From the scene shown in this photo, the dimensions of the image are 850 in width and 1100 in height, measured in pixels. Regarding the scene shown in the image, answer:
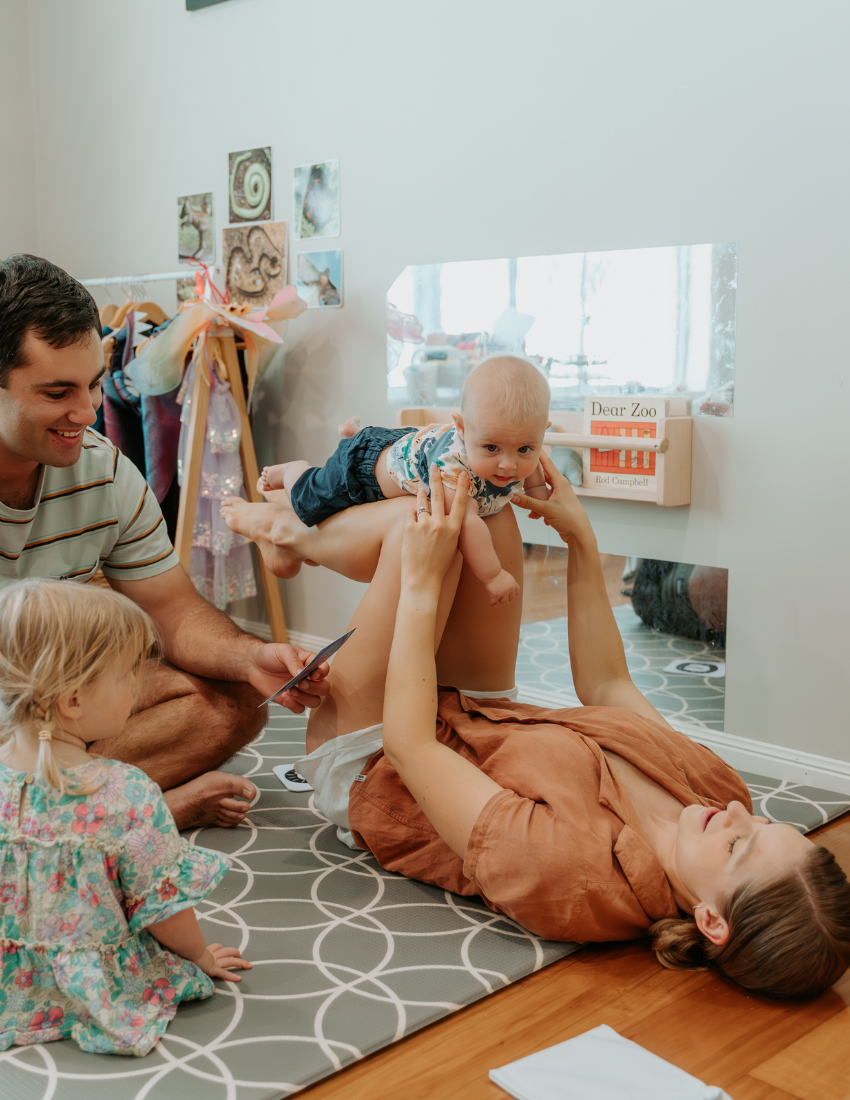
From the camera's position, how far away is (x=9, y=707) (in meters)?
1.22

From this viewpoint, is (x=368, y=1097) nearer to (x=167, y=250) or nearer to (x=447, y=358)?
(x=447, y=358)

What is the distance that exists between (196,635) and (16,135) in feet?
10.1

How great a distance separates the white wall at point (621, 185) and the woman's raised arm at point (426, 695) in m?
0.87

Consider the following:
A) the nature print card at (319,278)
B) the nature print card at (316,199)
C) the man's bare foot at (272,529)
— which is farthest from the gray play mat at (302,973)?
the nature print card at (316,199)

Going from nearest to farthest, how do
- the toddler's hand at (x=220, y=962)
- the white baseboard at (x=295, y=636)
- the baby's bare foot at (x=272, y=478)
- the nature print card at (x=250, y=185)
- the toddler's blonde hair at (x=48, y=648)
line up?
1. the toddler's blonde hair at (x=48, y=648)
2. the toddler's hand at (x=220, y=962)
3. the baby's bare foot at (x=272, y=478)
4. the nature print card at (x=250, y=185)
5. the white baseboard at (x=295, y=636)

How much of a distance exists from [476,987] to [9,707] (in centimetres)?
77

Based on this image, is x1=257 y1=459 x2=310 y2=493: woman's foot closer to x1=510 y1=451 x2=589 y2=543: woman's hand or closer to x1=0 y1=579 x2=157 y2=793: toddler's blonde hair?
x1=510 y1=451 x2=589 y2=543: woman's hand

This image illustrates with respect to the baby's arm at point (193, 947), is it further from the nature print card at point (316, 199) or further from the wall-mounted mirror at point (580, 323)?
the nature print card at point (316, 199)

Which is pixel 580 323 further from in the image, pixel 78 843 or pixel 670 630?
pixel 78 843

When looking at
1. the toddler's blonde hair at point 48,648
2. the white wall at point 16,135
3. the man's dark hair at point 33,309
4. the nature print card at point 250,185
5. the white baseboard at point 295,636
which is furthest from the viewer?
the white wall at point 16,135

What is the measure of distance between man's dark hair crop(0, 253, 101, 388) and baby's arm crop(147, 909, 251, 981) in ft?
2.96

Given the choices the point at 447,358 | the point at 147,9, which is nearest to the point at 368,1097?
the point at 447,358

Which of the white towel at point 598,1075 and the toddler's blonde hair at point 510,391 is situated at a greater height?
the toddler's blonde hair at point 510,391

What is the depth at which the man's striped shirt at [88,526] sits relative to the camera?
5.96 feet
